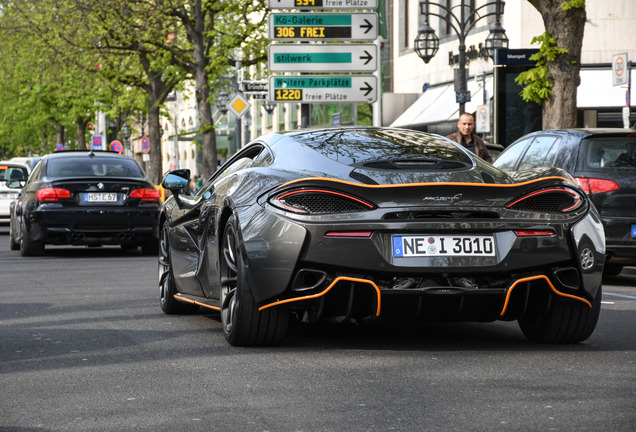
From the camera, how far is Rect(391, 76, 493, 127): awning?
126ft

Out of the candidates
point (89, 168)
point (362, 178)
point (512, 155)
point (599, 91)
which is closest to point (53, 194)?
point (89, 168)

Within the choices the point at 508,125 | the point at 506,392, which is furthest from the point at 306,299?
the point at 508,125

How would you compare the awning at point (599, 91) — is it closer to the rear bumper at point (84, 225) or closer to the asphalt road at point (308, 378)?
the rear bumper at point (84, 225)

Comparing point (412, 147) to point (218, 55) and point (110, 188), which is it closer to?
point (110, 188)

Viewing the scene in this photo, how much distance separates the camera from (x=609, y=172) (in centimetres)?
1207

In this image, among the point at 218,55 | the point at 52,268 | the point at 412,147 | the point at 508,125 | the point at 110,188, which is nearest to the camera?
the point at 412,147

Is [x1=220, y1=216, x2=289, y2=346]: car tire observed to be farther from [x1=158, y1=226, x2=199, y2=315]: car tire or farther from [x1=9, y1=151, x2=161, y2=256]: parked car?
[x1=9, y1=151, x2=161, y2=256]: parked car

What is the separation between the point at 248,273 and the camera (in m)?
6.77

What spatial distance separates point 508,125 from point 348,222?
19536mm

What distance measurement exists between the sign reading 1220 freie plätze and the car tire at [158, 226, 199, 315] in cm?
1234

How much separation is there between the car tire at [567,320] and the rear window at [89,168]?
11.1m

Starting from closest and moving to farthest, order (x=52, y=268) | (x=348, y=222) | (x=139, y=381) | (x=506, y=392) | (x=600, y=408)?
(x=600, y=408) → (x=506, y=392) → (x=139, y=381) → (x=348, y=222) → (x=52, y=268)

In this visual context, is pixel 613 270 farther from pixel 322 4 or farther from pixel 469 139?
pixel 322 4

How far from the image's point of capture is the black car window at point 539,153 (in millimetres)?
12688
